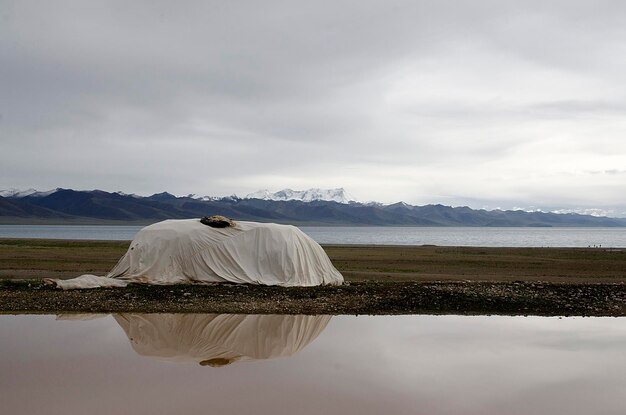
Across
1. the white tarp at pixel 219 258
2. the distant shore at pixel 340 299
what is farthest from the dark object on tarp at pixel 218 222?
the distant shore at pixel 340 299

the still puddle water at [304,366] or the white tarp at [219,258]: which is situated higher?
the white tarp at [219,258]

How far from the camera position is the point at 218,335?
44.0ft

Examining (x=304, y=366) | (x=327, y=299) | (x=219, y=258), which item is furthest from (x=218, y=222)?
(x=304, y=366)

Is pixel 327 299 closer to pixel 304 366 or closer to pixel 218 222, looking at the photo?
pixel 218 222

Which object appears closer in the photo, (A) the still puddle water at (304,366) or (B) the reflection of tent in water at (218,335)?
(A) the still puddle water at (304,366)

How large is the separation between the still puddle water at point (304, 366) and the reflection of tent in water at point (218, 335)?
4 cm

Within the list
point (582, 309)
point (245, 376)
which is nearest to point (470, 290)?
point (582, 309)

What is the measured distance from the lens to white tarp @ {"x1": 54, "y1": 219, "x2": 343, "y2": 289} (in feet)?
74.4

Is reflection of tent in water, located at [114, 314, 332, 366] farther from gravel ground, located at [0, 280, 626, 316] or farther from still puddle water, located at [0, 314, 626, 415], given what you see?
gravel ground, located at [0, 280, 626, 316]

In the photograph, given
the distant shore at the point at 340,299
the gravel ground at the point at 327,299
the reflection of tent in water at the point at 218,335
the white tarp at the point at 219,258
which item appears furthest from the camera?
the white tarp at the point at 219,258

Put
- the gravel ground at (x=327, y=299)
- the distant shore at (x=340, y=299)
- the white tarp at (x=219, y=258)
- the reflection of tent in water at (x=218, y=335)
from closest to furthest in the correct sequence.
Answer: the reflection of tent in water at (x=218, y=335) < the gravel ground at (x=327, y=299) < the distant shore at (x=340, y=299) < the white tarp at (x=219, y=258)

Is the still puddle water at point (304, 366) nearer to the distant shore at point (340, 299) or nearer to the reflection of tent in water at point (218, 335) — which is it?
the reflection of tent in water at point (218, 335)

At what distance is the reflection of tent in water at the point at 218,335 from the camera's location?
11.7m

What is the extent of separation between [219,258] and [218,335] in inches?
395
